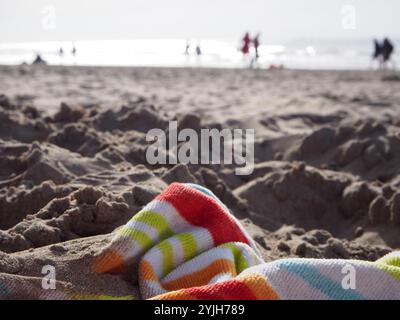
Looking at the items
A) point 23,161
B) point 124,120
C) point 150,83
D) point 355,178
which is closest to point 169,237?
point 23,161

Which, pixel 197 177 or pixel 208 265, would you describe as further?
pixel 197 177

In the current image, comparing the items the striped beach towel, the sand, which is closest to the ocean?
the sand

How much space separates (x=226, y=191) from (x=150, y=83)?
5.39 meters

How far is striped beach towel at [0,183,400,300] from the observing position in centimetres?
139

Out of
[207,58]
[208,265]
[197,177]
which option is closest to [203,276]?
[208,265]

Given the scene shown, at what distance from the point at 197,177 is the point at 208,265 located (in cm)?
150

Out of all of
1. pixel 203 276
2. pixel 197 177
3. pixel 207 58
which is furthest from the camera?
pixel 207 58

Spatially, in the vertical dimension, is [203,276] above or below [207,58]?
below

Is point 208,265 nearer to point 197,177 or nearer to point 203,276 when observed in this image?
point 203,276

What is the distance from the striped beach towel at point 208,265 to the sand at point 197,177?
87 mm

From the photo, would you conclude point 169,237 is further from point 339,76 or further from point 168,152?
point 339,76

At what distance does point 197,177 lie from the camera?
312 cm

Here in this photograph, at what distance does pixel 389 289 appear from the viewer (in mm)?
1437

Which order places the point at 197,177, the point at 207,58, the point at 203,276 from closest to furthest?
1. the point at 203,276
2. the point at 197,177
3. the point at 207,58
